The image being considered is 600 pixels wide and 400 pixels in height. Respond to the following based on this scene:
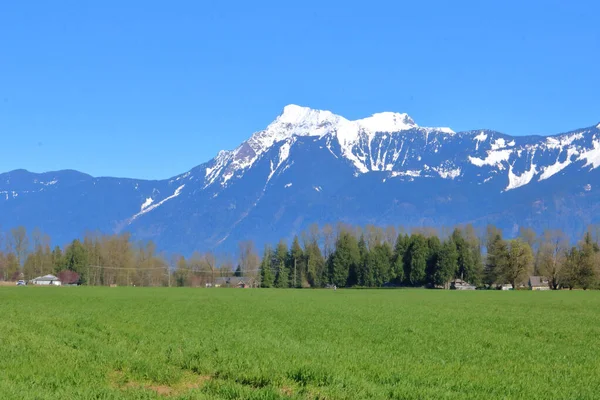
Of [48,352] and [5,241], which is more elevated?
[5,241]

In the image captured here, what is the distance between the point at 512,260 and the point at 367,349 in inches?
4751

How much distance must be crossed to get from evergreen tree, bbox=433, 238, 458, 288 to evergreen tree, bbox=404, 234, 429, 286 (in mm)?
2985

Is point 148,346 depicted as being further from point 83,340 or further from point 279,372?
point 279,372

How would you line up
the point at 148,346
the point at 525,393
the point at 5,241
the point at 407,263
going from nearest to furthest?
the point at 525,393 < the point at 148,346 < the point at 407,263 < the point at 5,241

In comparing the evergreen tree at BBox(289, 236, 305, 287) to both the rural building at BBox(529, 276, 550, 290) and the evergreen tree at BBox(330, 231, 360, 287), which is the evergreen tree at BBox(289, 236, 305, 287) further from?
the rural building at BBox(529, 276, 550, 290)

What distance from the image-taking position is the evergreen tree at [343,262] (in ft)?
519

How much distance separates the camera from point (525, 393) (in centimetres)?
1392

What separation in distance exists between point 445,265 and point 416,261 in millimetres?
6075

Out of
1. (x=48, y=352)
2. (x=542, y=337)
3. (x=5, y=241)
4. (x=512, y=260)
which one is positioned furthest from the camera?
(x=5, y=241)

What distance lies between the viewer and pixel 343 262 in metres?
159

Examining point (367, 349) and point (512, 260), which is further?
point (512, 260)

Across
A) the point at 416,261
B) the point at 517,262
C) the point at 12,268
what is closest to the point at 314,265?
the point at 416,261

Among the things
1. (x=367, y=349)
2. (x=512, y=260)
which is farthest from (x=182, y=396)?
(x=512, y=260)

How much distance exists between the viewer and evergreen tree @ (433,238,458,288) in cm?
14775
